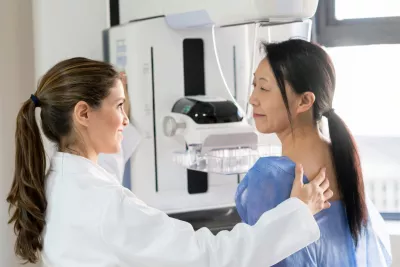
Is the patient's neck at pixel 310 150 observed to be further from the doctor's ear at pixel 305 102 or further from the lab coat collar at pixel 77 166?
the lab coat collar at pixel 77 166

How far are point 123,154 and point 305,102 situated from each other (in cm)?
76

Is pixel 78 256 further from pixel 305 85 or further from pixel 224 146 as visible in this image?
pixel 224 146

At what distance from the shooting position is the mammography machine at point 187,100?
6.16 feet

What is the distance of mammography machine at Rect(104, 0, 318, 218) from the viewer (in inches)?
74.0

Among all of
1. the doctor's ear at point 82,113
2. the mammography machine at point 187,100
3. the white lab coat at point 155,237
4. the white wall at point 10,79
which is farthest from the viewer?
the white wall at point 10,79

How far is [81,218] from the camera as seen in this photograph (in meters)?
1.27

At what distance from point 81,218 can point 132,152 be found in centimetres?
71

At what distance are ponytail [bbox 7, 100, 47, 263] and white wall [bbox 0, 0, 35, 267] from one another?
2.99 feet

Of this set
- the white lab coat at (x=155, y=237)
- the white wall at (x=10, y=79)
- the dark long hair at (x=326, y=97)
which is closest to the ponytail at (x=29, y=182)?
the white lab coat at (x=155, y=237)

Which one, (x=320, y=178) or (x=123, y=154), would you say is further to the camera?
(x=123, y=154)

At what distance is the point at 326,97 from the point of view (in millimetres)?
1399

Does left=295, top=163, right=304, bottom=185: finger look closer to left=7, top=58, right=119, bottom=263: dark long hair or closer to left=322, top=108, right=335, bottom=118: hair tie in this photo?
left=322, top=108, right=335, bottom=118: hair tie

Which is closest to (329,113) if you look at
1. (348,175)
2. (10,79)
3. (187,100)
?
(348,175)

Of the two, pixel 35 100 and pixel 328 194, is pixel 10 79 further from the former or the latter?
pixel 328 194
